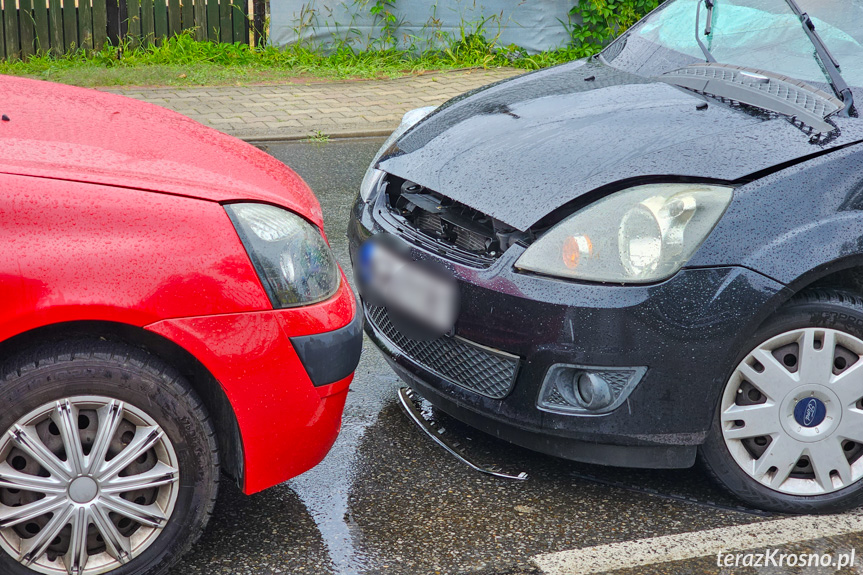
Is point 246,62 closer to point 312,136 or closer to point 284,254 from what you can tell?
point 312,136

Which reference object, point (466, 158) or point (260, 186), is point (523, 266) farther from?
point (260, 186)

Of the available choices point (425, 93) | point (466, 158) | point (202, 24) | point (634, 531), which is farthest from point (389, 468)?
point (202, 24)

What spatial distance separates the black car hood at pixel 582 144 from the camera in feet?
9.28

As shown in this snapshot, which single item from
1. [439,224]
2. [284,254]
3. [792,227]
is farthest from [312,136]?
[792,227]

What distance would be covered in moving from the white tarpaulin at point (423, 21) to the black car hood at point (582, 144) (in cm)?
711

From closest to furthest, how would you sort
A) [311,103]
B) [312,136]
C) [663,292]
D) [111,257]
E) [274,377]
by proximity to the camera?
[111,257] < [274,377] < [663,292] < [312,136] < [311,103]

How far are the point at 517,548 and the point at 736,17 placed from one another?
7.99 feet

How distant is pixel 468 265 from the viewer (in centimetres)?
288

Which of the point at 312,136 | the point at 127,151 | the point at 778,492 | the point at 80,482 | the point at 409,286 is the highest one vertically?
the point at 127,151

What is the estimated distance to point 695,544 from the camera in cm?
279

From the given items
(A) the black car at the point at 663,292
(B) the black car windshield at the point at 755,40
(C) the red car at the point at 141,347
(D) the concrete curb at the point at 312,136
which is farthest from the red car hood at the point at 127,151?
(D) the concrete curb at the point at 312,136

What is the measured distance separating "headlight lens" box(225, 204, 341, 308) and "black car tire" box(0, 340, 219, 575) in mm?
341

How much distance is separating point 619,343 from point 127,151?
1.46m

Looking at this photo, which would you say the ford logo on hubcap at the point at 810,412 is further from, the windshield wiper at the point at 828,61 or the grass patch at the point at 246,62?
the grass patch at the point at 246,62
